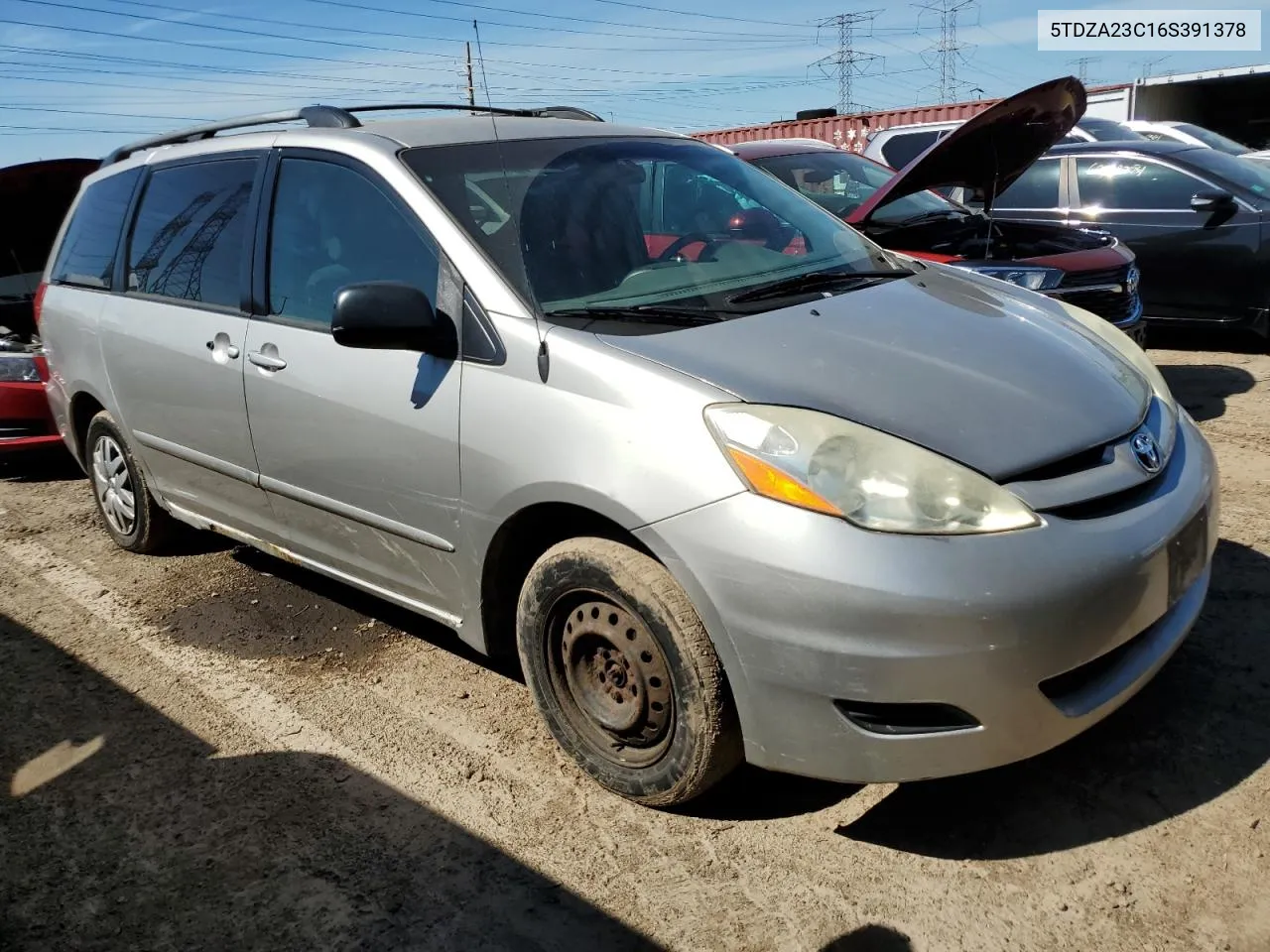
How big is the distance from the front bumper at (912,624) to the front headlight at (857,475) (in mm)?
41

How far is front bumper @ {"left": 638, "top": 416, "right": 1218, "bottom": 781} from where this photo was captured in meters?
2.19

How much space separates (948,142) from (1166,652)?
3653mm

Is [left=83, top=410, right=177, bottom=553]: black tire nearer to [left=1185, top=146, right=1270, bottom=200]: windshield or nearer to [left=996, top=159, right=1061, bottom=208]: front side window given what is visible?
[left=996, top=159, right=1061, bottom=208]: front side window

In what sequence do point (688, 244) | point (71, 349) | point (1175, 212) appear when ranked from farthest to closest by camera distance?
point (1175, 212) < point (71, 349) < point (688, 244)

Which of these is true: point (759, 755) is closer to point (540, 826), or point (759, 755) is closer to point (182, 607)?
point (540, 826)

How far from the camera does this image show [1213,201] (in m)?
7.39

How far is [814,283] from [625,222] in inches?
24.1

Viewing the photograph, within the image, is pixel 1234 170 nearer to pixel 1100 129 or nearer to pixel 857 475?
pixel 1100 129

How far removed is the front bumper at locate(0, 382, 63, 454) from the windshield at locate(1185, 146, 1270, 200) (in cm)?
812

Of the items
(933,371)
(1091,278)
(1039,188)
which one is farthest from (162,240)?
(1039,188)

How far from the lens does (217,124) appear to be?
4.24 meters

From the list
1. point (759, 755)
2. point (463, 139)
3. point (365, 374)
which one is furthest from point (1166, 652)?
point (463, 139)

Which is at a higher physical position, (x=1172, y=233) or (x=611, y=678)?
(x=1172, y=233)

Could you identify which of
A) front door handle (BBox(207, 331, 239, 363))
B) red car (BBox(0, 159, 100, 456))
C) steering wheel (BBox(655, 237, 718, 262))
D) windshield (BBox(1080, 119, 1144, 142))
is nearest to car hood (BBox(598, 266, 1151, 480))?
steering wheel (BBox(655, 237, 718, 262))
